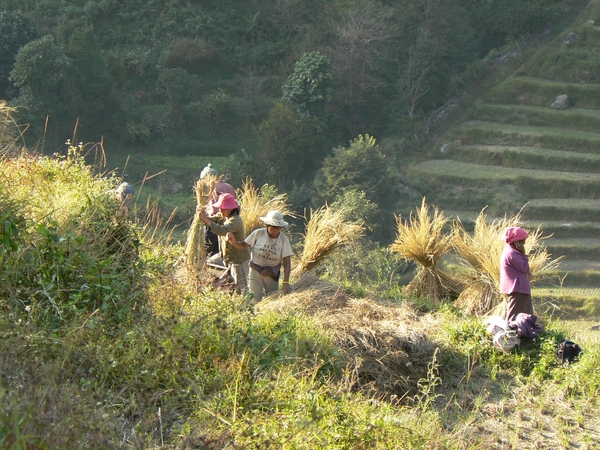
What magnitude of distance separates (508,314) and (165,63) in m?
24.2

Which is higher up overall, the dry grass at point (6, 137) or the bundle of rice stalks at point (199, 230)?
the dry grass at point (6, 137)

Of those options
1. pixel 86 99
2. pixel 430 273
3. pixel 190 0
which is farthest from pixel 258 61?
pixel 430 273

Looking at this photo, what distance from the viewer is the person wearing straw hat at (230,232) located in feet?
17.2

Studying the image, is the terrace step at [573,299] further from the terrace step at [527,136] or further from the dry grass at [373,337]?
the dry grass at [373,337]

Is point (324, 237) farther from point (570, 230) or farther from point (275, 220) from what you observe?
point (570, 230)

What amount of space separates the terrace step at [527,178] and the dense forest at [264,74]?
196 cm

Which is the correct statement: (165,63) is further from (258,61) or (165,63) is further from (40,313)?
(40,313)

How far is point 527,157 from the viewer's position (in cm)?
2416

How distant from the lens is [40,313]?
3553 millimetres

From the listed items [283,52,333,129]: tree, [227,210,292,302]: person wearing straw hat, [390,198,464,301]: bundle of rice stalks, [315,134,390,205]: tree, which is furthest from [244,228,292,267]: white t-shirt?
[283,52,333,129]: tree

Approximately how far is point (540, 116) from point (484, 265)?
21.6 m

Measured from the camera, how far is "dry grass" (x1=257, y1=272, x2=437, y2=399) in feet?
13.9

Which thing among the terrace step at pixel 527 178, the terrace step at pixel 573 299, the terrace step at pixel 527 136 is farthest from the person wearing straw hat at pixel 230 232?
the terrace step at pixel 527 136

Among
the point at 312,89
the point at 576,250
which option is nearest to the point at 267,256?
the point at 576,250
